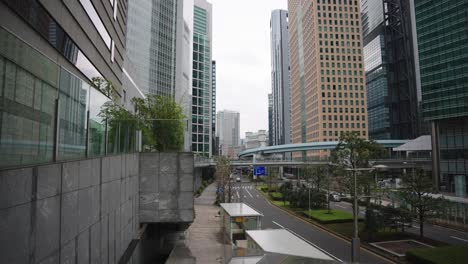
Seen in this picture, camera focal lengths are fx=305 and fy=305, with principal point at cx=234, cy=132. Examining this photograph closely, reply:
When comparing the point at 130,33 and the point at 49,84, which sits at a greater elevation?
the point at 130,33

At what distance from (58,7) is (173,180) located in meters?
10.6

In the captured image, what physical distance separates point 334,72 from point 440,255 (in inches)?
3600

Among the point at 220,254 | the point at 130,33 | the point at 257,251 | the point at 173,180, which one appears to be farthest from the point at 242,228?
the point at 130,33

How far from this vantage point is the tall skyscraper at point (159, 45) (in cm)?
6950

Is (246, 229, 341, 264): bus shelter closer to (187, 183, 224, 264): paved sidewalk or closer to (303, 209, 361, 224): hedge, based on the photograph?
(187, 183, 224, 264): paved sidewalk

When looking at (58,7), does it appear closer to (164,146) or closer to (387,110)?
(164,146)

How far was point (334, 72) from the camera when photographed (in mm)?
102062

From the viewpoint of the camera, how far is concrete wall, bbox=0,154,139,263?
180 inches

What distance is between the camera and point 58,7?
15383mm

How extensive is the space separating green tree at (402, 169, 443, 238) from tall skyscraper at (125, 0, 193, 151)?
45642 millimetres

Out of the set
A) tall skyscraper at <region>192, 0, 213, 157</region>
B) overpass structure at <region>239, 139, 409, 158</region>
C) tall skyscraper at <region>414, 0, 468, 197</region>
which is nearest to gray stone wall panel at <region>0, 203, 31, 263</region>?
tall skyscraper at <region>414, 0, 468, 197</region>

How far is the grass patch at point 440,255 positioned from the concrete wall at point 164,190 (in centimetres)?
1314

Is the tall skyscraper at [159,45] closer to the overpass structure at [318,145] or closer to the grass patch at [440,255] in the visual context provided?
the overpass structure at [318,145]

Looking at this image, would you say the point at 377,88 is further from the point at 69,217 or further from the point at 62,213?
the point at 62,213
